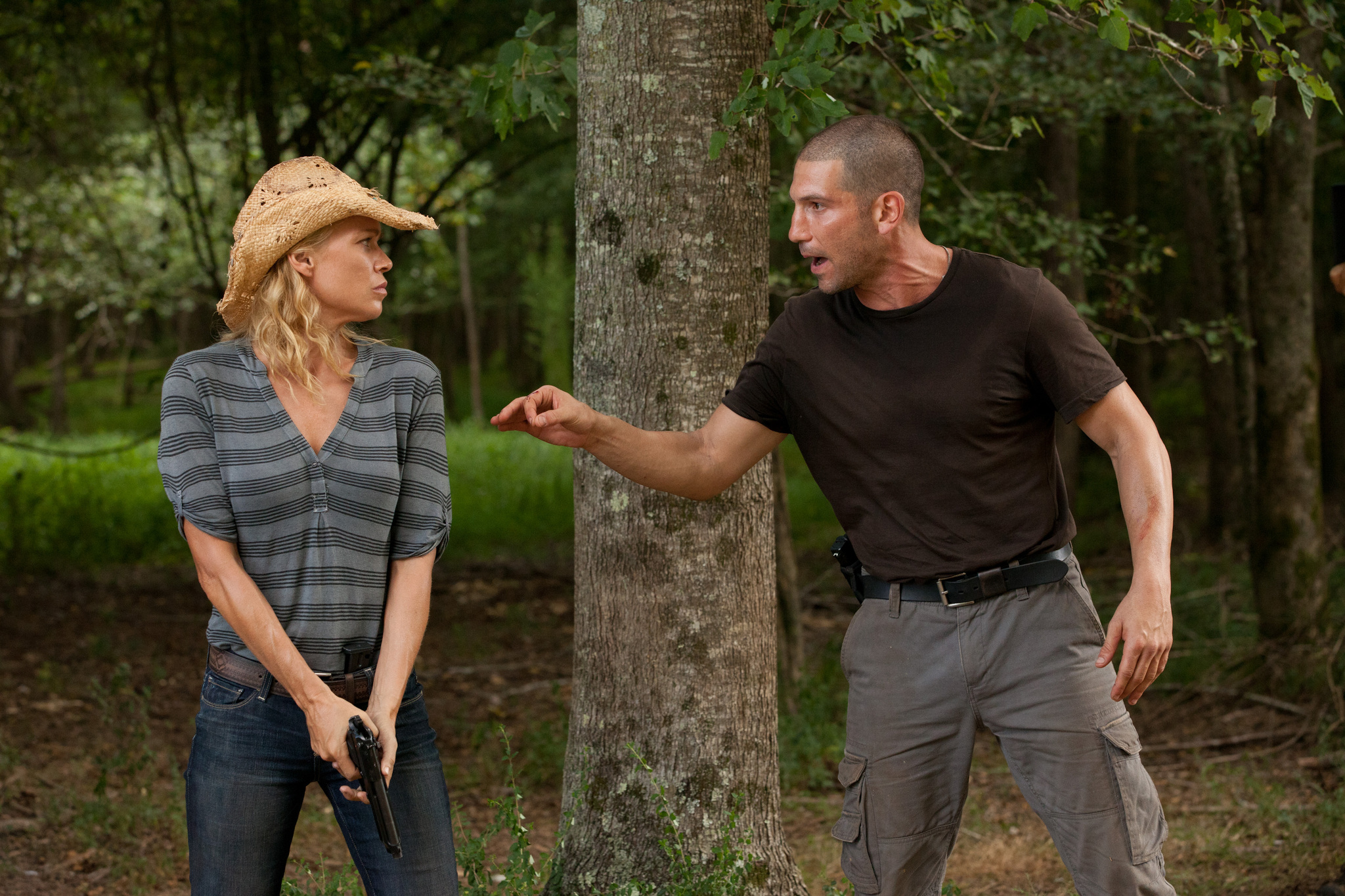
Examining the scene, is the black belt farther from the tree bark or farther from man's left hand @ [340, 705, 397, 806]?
the tree bark

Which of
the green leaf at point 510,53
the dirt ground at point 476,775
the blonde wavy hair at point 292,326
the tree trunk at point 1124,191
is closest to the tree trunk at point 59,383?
the dirt ground at point 476,775

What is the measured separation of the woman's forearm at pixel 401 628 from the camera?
2607 mm

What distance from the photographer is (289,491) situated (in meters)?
2.59

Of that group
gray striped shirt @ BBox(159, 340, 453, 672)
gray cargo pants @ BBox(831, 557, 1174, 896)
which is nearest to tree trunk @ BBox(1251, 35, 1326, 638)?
gray cargo pants @ BBox(831, 557, 1174, 896)

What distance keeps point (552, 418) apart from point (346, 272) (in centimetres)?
62

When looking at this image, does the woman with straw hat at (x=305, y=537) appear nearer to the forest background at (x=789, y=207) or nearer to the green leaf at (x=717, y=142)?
the forest background at (x=789, y=207)

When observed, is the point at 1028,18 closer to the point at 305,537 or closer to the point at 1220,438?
the point at 305,537

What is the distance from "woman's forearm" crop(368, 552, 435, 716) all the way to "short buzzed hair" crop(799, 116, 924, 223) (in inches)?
55.4

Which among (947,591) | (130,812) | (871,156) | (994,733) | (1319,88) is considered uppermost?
(1319,88)

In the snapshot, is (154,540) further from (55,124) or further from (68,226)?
(55,124)

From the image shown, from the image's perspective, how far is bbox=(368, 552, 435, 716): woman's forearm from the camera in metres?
2.61

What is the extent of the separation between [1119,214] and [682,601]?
11.4m

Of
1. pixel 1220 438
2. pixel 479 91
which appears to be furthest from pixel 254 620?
pixel 1220 438

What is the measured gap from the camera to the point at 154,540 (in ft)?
43.0
